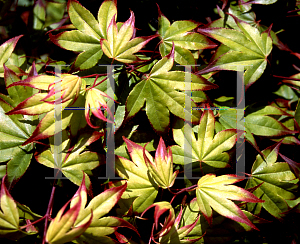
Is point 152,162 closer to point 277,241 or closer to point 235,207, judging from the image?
point 235,207

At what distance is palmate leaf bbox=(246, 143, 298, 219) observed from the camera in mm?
1032

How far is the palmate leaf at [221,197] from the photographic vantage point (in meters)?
0.85

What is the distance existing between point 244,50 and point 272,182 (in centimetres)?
59

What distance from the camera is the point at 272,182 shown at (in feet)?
3.42

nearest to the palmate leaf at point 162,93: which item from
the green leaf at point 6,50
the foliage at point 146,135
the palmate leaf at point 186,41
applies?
the foliage at point 146,135

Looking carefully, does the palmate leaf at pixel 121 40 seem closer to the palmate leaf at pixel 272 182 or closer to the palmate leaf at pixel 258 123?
the palmate leaf at pixel 258 123

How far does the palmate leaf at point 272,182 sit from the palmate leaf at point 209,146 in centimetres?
19

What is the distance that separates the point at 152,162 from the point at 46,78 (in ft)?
1.62

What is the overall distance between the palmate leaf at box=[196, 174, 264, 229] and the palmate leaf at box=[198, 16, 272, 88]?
0.44m

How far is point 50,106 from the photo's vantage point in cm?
85

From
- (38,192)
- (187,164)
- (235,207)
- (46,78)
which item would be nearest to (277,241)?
(235,207)

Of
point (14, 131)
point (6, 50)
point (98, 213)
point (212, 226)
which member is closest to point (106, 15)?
point (6, 50)

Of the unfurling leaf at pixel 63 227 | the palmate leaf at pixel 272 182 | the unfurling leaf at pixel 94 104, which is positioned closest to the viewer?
the unfurling leaf at pixel 63 227

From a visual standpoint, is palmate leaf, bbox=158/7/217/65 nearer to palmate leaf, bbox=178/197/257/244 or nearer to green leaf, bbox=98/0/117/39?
green leaf, bbox=98/0/117/39
